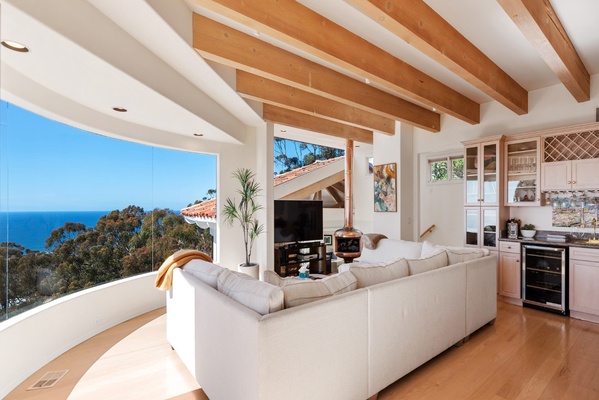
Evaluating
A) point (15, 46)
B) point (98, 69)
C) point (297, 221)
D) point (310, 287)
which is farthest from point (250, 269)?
point (15, 46)

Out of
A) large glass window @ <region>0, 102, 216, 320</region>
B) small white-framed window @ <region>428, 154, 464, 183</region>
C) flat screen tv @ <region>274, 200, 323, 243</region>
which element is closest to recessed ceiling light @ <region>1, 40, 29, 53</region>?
large glass window @ <region>0, 102, 216, 320</region>

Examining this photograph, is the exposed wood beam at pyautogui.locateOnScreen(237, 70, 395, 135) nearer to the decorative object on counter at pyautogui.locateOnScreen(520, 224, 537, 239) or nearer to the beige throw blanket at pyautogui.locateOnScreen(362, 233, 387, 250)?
the beige throw blanket at pyautogui.locateOnScreen(362, 233, 387, 250)

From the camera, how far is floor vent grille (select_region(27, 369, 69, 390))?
218 centimetres

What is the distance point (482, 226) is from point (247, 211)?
348 centimetres

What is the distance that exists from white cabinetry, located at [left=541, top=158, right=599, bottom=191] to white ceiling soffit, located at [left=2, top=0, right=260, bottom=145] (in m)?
4.09

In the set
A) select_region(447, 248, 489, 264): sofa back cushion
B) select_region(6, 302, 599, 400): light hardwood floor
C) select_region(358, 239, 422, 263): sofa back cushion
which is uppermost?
select_region(447, 248, 489, 264): sofa back cushion

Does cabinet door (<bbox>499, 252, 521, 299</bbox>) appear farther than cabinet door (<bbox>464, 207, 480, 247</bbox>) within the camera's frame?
No

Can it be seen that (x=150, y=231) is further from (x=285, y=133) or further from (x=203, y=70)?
(x=285, y=133)

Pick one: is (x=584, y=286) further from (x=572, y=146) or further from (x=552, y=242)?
(x=572, y=146)

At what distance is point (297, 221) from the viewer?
218 inches

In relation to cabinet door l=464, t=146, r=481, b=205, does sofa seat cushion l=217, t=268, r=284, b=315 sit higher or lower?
lower

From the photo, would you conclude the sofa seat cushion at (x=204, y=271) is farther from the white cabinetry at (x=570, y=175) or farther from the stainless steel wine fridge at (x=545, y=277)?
the white cabinetry at (x=570, y=175)

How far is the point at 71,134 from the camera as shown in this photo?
3.20m

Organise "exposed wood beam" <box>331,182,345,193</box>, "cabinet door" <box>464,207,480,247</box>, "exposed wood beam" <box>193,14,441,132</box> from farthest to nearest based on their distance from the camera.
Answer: "exposed wood beam" <box>331,182,345,193</box> < "cabinet door" <box>464,207,480,247</box> < "exposed wood beam" <box>193,14,441,132</box>
